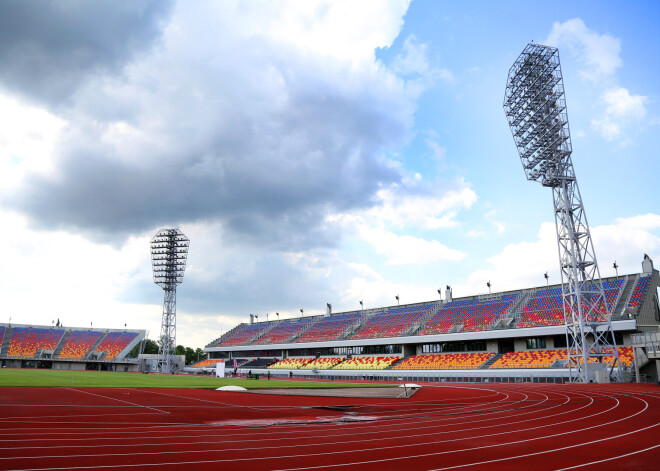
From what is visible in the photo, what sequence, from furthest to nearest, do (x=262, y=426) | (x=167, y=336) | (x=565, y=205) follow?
(x=167, y=336), (x=565, y=205), (x=262, y=426)

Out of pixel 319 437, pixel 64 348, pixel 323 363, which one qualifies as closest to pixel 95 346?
pixel 64 348

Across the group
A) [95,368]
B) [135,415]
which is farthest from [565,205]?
[95,368]

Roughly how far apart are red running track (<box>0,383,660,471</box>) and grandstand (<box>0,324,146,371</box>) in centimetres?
7931

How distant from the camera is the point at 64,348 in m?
93.4

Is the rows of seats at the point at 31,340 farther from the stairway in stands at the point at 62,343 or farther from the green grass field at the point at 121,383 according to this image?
the green grass field at the point at 121,383

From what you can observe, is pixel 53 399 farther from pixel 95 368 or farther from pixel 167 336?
pixel 95 368

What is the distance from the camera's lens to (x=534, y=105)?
4322cm

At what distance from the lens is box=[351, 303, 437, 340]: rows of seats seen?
7300cm

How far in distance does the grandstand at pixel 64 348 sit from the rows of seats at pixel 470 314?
195 ft

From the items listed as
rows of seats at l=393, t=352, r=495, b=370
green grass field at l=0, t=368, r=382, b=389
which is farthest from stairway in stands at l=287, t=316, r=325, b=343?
green grass field at l=0, t=368, r=382, b=389

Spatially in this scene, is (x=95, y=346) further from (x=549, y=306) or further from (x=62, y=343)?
(x=549, y=306)

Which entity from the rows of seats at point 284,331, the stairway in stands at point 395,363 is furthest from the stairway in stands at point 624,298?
the rows of seats at point 284,331

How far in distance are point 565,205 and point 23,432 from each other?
1691 inches

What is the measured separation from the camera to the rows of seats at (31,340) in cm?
8894
